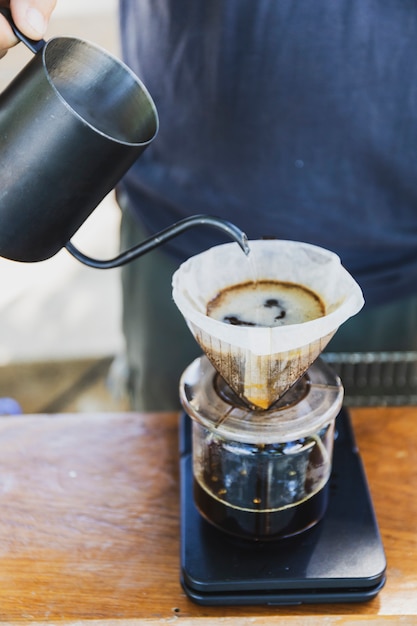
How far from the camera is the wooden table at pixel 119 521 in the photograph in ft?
2.79

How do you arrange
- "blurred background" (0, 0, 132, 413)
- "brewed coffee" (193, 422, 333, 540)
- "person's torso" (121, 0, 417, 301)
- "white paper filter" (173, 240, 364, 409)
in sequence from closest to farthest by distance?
"white paper filter" (173, 240, 364, 409)
"brewed coffee" (193, 422, 333, 540)
"person's torso" (121, 0, 417, 301)
"blurred background" (0, 0, 132, 413)

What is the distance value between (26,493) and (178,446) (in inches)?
9.1

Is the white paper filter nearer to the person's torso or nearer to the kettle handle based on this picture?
the kettle handle

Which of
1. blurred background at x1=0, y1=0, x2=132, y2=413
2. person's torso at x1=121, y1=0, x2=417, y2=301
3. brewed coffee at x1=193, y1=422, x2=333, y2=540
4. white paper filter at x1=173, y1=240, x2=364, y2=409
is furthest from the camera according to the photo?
blurred background at x1=0, y1=0, x2=132, y2=413

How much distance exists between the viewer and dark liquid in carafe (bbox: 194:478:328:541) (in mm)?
895

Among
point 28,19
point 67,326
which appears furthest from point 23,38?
point 67,326

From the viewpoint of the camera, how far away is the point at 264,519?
2.93ft

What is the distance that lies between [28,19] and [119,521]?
0.63 m

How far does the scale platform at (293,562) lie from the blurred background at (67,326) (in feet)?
4.68

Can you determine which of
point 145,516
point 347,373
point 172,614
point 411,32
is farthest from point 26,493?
point 411,32

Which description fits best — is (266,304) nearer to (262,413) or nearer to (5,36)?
(262,413)

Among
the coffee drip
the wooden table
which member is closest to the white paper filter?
the coffee drip

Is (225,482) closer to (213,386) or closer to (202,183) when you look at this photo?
(213,386)

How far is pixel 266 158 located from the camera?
128 centimetres
